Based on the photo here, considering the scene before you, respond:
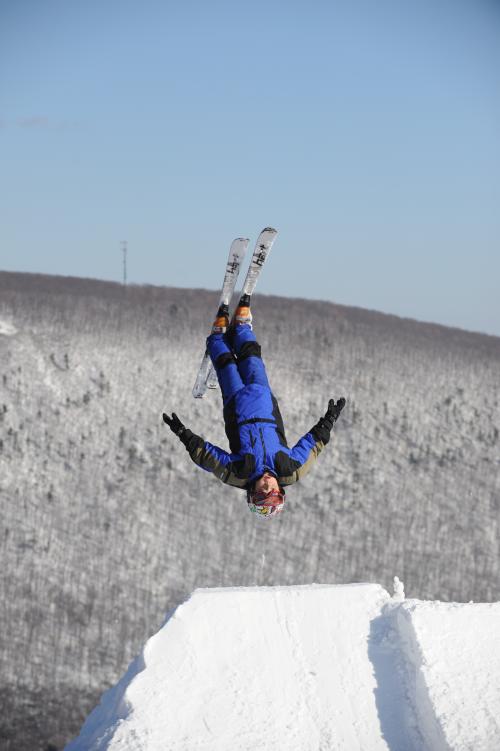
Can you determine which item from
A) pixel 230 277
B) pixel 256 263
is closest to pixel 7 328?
pixel 230 277

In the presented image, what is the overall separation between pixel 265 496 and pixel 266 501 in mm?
72

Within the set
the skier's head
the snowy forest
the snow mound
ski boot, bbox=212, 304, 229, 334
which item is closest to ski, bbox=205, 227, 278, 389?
ski boot, bbox=212, 304, 229, 334

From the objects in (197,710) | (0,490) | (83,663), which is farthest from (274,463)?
(0,490)

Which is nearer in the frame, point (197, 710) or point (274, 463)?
point (274, 463)

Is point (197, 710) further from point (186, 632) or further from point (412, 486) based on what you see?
point (412, 486)

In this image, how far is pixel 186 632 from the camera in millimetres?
15547

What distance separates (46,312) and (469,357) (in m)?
24.9

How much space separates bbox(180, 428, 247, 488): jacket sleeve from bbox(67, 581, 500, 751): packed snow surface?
4.50 metres

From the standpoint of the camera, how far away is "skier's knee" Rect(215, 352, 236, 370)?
12745 millimetres

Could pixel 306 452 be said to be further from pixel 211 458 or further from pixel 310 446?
pixel 211 458

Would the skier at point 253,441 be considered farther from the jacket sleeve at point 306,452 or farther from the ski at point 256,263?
the ski at point 256,263

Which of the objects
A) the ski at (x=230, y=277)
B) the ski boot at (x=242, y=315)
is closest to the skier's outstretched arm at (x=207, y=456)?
the ski boot at (x=242, y=315)

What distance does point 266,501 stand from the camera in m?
11.4

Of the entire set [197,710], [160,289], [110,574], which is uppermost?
[160,289]
